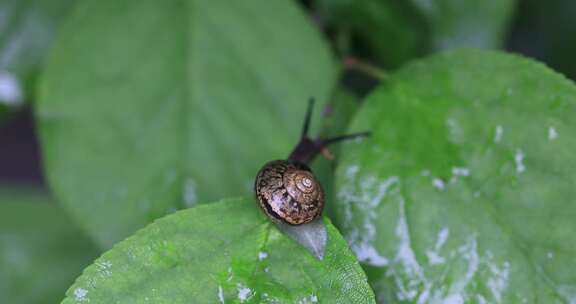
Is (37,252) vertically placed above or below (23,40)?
below

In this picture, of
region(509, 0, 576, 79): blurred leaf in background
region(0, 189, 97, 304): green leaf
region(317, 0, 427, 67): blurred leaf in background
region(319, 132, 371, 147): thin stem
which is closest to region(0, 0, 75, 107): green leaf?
region(0, 189, 97, 304): green leaf

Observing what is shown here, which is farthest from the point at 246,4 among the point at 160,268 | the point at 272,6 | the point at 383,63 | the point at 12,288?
the point at 12,288

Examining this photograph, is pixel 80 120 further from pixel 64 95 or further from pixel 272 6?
pixel 272 6

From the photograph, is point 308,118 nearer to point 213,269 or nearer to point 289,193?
point 289,193

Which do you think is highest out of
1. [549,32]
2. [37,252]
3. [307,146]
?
[307,146]

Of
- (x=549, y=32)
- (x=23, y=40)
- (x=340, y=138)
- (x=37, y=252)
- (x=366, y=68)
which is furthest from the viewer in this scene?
(x=37, y=252)

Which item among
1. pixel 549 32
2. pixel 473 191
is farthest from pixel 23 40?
pixel 549 32

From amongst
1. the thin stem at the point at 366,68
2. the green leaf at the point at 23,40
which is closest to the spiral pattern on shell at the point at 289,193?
the thin stem at the point at 366,68

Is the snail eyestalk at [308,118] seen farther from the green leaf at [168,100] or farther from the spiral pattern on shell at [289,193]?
the spiral pattern on shell at [289,193]
